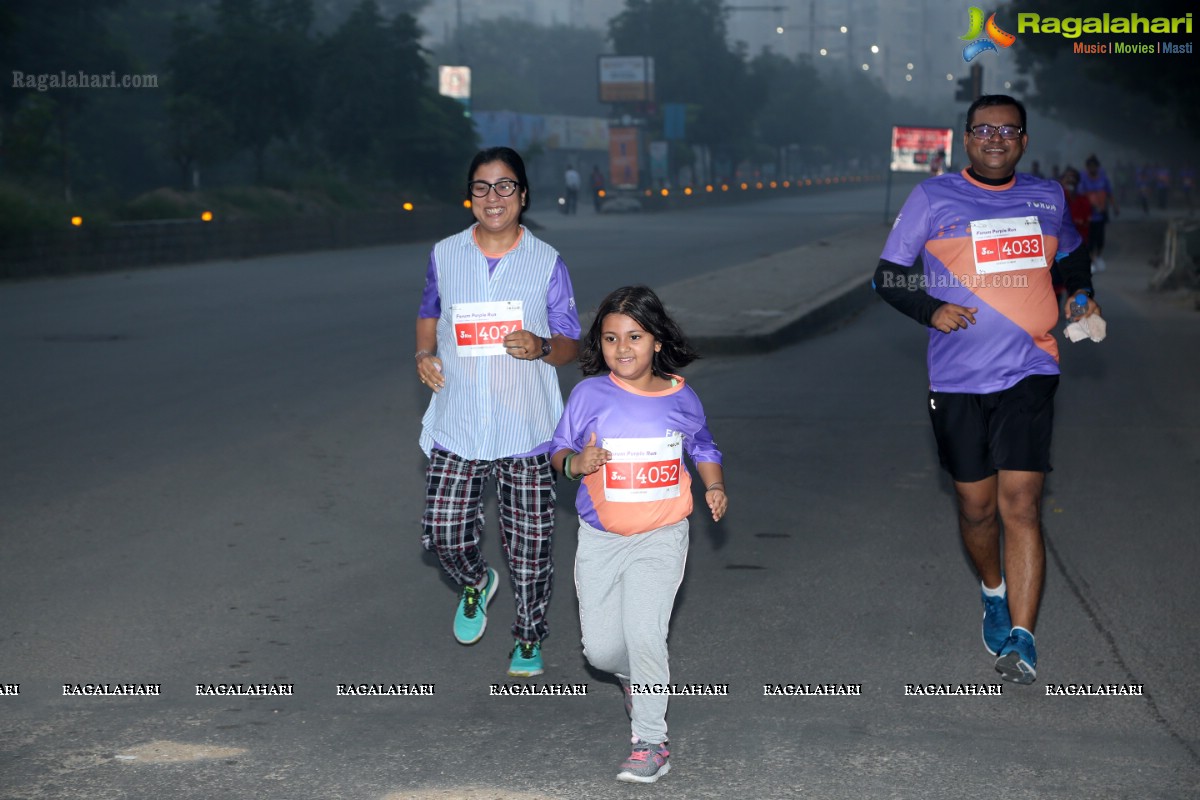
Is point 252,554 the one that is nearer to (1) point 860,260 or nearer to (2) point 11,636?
(2) point 11,636

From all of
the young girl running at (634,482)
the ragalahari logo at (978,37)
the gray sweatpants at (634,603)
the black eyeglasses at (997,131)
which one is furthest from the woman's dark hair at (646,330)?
the ragalahari logo at (978,37)

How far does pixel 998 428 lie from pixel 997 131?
1005 millimetres

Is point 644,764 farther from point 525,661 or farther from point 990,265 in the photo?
point 990,265

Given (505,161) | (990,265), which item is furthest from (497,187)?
(990,265)

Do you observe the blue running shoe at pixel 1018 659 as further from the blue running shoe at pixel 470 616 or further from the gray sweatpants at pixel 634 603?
the blue running shoe at pixel 470 616

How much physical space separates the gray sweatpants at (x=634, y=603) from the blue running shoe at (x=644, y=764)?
31 mm

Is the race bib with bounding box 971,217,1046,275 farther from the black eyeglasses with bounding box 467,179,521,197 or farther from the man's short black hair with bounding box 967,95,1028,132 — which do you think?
the black eyeglasses with bounding box 467,179,521,197

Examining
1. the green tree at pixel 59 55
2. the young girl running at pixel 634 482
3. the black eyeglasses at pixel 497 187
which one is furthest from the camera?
the green tree at pixel 59 55

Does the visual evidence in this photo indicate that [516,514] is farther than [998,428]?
No

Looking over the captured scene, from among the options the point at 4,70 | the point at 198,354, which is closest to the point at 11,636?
the point at 198,354

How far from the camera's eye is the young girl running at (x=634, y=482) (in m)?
4.41

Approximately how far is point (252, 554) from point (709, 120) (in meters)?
84.8

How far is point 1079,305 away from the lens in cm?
571

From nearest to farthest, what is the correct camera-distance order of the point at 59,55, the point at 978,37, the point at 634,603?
the point at 634,603 < the point at 978,37 < the point at 59,55
